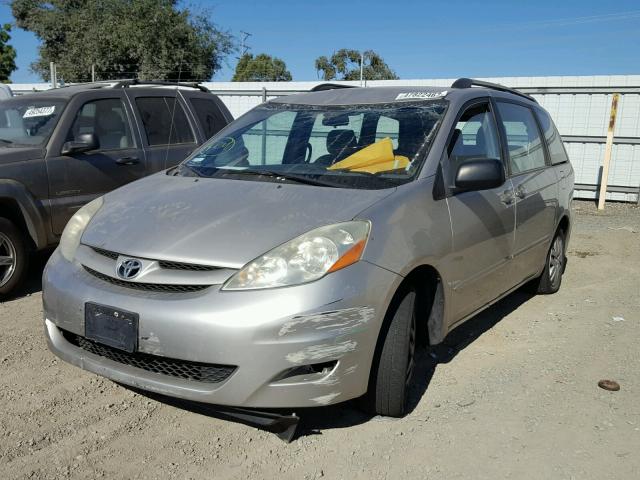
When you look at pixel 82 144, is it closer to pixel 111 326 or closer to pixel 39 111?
pixel 39 111

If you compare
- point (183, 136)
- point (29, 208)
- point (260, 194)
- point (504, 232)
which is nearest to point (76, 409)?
point (260, 194)

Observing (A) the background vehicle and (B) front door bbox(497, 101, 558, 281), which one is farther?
(A) the background vehicle

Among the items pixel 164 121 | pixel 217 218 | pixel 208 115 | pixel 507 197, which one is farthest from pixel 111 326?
pixel 208 115

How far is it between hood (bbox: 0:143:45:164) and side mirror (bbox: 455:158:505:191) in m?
3.71

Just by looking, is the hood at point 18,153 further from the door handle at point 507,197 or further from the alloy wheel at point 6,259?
the door handle at point 507,197

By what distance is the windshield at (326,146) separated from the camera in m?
3.48

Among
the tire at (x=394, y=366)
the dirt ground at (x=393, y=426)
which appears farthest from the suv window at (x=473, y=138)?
the dirt ground at (x=393, y=426)

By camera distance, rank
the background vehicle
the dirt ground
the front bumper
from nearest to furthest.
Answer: the front bumper → the dirt ground → the background vehicle

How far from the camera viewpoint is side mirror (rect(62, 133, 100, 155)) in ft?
17.7

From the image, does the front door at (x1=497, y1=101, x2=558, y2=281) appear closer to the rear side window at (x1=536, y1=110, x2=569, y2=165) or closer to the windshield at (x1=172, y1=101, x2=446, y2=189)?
the rear side window at (x1=536, y1=110, x2=569, y2=165)

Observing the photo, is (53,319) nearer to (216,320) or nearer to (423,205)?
(216,320)

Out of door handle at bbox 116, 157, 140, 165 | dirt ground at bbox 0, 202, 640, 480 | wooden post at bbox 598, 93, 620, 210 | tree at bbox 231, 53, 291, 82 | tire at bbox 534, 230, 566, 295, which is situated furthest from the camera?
tree at bbox 231, 53, 291, 82

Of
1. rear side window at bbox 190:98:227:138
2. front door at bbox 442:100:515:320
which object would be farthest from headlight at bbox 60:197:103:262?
rear side window at bbox 190:98:227:138

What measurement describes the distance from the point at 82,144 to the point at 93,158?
246 millimetres
